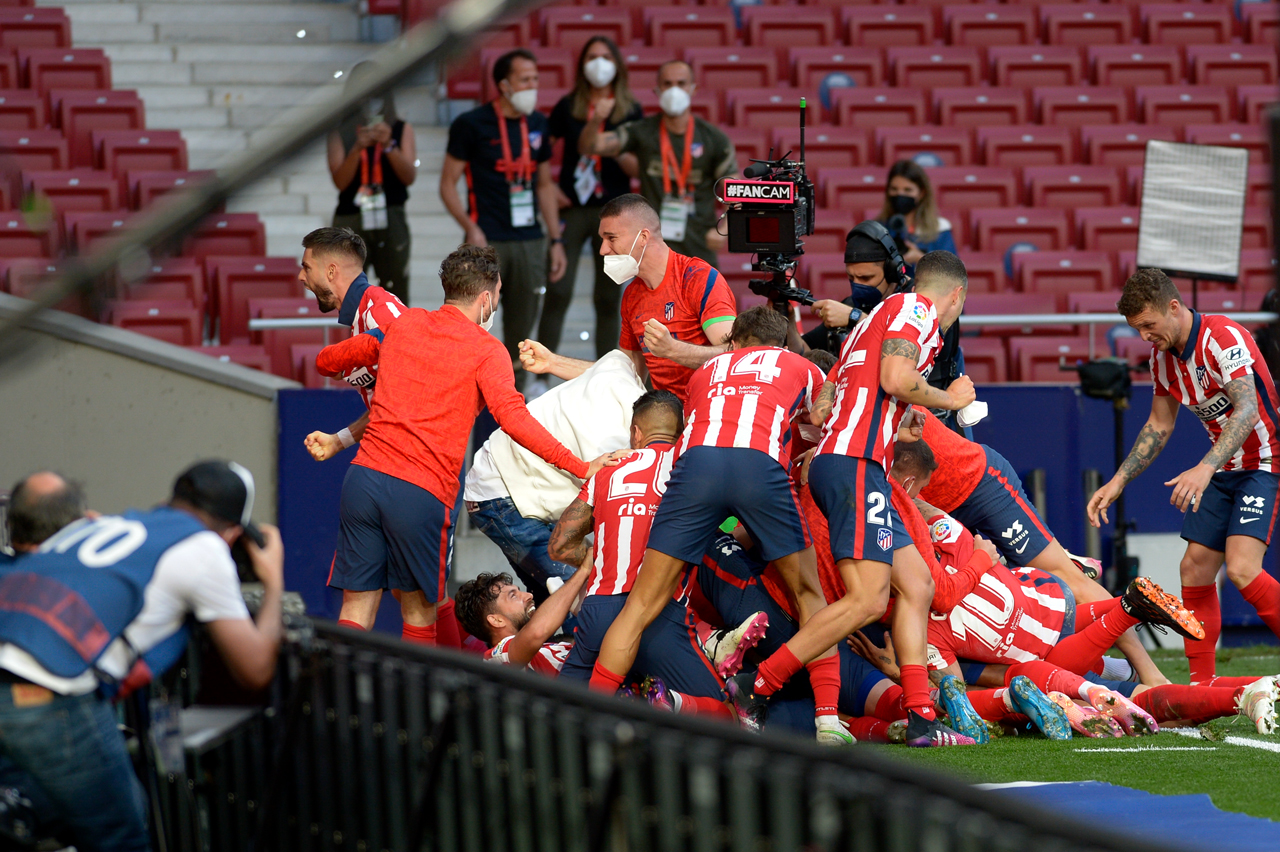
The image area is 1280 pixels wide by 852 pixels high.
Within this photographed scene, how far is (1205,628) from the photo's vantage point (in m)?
6.29

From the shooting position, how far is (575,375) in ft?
20.7

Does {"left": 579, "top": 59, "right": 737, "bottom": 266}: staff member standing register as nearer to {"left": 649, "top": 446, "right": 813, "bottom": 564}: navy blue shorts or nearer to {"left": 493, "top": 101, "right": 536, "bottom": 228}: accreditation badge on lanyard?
{"left": 493, "top": 101, "right": 536, "bottom": 228}: accreditation badge on lanyard

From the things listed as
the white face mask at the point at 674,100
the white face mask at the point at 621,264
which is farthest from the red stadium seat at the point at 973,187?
the white face mask at the point at 621,264

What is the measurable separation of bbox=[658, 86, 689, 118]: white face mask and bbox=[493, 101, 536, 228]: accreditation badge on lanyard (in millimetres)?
848

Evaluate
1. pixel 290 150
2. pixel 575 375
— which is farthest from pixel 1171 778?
pixel 290 150

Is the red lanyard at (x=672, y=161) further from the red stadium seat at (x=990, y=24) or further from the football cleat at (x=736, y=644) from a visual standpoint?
the red stadium seat at (x=990, y=24)

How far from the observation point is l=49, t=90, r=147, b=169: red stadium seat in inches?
355

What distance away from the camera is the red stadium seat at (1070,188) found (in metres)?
11.4

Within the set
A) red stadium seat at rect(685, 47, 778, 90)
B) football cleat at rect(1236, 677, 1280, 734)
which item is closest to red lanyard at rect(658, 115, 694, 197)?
red stadium seat at rect(685, 47, 778, 90)

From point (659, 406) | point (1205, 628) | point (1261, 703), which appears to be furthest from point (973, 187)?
point (1261, 703)

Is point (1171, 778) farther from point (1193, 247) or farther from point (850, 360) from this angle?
point (1193, 247)

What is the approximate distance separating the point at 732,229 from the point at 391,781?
381 centimetres

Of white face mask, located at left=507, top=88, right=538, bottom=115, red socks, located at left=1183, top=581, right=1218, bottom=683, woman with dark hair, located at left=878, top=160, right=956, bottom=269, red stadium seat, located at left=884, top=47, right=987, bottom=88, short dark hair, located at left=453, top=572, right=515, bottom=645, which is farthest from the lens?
red stadium seat, located at left=884, top=47, right=987, bottom=88

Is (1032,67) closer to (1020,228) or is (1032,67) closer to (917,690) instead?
(1020,228)
